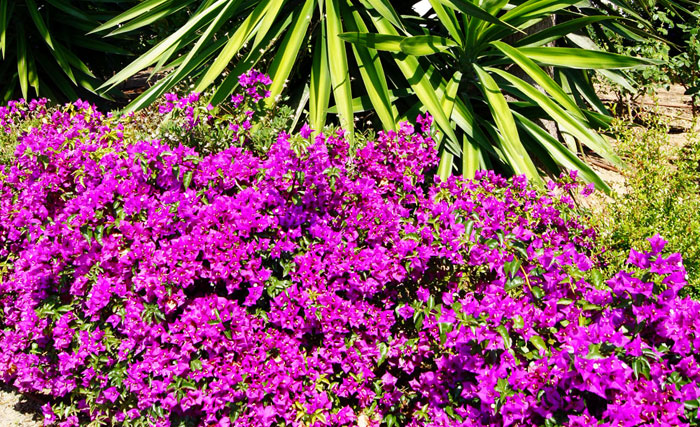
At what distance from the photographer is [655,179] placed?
8.34ft

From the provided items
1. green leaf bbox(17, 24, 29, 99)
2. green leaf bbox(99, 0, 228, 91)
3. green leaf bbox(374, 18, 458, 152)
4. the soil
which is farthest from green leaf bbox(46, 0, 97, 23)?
the soil

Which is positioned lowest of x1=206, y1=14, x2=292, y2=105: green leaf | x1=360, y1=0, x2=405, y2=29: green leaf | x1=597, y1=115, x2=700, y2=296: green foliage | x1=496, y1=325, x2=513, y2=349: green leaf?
x1=496, y1=325, x2=513, y2=349: green leaf

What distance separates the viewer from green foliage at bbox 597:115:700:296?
233cm

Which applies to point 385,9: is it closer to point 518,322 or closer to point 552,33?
point 552,33

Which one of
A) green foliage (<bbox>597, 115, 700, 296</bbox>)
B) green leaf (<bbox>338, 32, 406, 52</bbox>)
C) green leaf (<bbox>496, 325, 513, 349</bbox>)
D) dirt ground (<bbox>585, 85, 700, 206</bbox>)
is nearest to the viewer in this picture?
green leaf (<bbox>496, 325, 513, 349</bbox>)

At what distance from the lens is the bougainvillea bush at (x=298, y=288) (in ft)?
6.09

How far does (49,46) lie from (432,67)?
3.14 m

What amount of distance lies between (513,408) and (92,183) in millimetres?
1659

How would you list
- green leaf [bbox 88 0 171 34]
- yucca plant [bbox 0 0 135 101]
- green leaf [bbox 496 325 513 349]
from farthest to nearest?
yucca plant [bbox 0 0 135 101] → green leaf [bbox 88 0 171 34] → green leaf [bbox 496 325 513 349]

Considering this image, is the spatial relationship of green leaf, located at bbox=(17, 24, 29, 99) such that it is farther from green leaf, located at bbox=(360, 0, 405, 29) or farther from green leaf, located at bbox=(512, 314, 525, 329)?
green leaf, located at bbox=(512, 314, 525, 329)

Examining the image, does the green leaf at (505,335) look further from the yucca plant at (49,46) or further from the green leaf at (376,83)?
the yucca plant at (49,46)

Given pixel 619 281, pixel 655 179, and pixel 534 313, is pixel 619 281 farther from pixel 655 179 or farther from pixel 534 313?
pixel 655 179

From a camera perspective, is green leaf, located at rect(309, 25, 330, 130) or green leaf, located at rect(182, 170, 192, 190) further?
green leaf, located at rect(309, 25, 330, 130)

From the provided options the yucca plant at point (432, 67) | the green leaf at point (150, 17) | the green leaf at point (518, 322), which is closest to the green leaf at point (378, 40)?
the yucca plant at point (432, 67)
